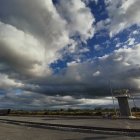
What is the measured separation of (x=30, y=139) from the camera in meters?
17.9

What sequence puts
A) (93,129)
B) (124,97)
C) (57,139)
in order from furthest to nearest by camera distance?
(124,97) → (93,129) → (57,139)

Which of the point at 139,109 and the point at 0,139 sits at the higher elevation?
the point at 139,109

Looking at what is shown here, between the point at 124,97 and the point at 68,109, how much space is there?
261 ft

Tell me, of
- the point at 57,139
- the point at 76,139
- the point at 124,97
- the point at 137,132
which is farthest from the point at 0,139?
the point at 124,97

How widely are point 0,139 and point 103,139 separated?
25.4ft

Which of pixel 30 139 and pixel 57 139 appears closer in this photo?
pixel 57 139

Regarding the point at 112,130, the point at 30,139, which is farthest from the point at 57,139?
the point at 112,130

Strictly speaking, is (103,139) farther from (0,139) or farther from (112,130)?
(0,139)

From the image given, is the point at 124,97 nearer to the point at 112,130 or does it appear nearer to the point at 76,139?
the point at 112,130

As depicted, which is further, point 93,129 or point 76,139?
point 93,129

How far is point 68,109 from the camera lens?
395ft

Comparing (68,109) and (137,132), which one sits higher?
(68,109)

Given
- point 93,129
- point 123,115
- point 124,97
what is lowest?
point 93,129

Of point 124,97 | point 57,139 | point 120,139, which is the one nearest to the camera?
point 120,139
